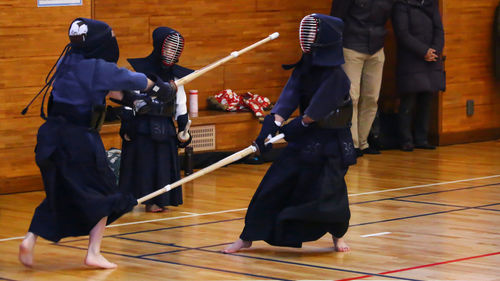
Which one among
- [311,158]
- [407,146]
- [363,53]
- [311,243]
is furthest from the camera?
[407,146]

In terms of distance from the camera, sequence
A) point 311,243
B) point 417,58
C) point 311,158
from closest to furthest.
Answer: point 311,158, point 311,243, point 417,58

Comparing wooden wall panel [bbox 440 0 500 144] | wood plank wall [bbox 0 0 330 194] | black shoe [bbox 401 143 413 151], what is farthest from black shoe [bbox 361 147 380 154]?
wood plank wall [bbox 0 0 330 194]

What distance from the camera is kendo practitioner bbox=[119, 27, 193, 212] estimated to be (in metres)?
8.04

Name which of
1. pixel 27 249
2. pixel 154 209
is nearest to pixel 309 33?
pixel 27 249

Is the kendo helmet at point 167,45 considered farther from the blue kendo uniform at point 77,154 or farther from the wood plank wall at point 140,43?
the blue kendo uniform at point 77,154

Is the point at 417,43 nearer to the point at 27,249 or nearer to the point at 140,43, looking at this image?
the point at 140,43

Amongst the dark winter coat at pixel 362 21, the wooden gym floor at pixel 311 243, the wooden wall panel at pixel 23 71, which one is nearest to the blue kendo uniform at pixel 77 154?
the wooden gym floor at pixel 311 243

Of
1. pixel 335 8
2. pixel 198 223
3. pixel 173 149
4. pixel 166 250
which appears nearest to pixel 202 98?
pixel 335 8

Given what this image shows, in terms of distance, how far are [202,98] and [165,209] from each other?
2.79 m

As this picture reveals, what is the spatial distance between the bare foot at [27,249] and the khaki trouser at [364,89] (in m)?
5.43

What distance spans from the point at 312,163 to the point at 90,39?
5.10 ft

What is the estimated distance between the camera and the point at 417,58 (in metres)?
11.3

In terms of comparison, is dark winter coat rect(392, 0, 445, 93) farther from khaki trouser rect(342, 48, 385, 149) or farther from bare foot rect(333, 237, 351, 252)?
bare foot rect(333, 237, 351, 252)

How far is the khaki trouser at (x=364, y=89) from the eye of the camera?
10914mm
